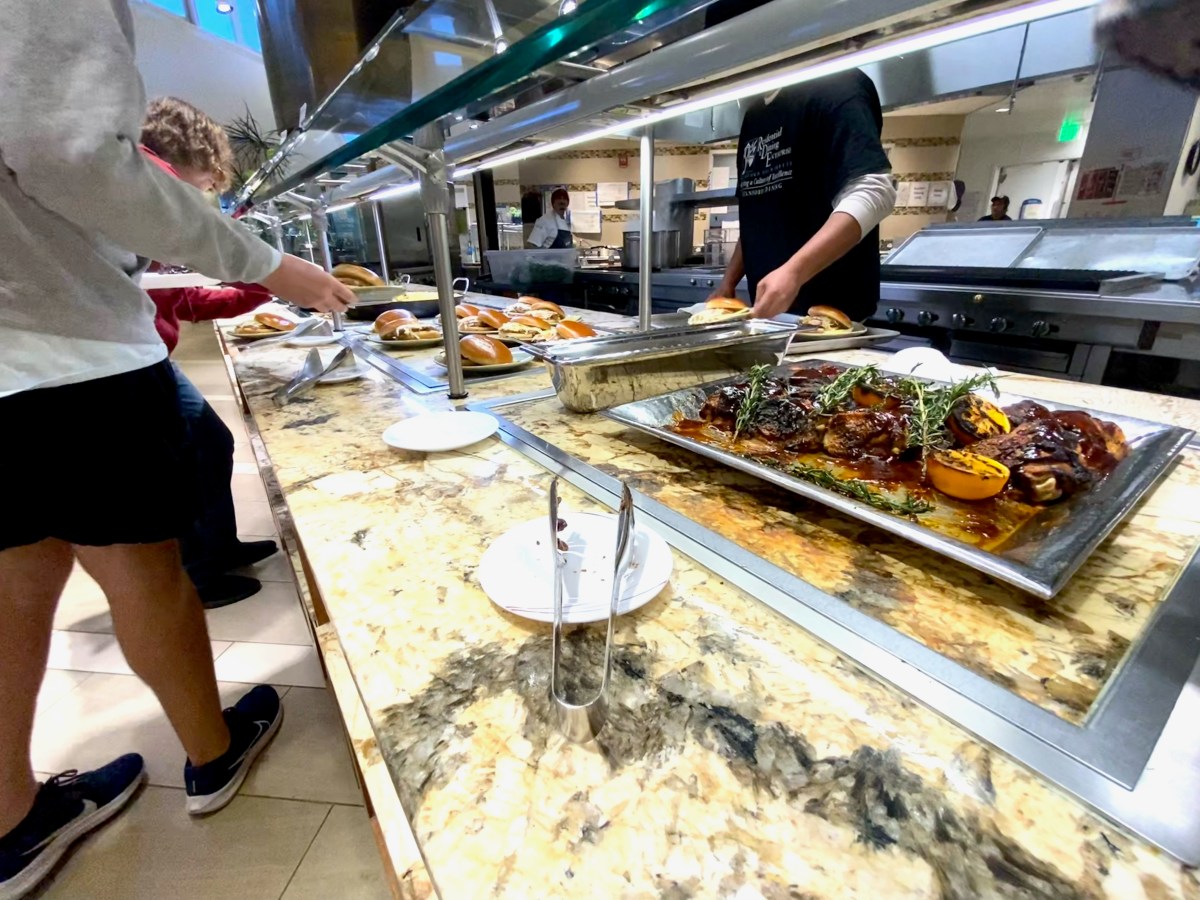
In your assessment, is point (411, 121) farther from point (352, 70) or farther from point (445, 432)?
point (445, 432)

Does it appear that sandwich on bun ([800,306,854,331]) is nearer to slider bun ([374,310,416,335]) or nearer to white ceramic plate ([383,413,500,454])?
white ceramic plate ([383,413,500,454])

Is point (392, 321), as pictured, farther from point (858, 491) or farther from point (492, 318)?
point (858, 491)

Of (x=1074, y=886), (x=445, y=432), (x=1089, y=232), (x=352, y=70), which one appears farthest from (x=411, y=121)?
(x=1089, y=232)

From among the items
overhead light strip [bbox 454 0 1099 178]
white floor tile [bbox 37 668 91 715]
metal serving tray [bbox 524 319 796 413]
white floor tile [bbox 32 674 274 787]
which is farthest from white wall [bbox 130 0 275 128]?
overhead light strip [bbox 454 0 1099 178]

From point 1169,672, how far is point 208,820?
1843 millimetres

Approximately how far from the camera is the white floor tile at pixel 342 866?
1189mm

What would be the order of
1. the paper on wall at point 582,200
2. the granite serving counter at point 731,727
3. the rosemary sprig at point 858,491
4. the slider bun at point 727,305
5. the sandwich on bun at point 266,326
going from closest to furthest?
the granite serving counter at point 731,727, the rosemary sprig at point 858,491, the slider bun at point 727,305, the sandwich on bun at point 266,326, the paper on wall at point 582,200

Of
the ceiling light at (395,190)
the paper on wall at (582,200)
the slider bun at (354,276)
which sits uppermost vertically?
the paper on wall at (582,200)

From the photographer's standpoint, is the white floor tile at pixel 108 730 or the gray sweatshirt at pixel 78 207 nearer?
the gray sweatshirt at pixel 78 207

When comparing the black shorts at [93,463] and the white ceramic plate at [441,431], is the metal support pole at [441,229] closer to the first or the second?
the white ceramic plate at [441,431]

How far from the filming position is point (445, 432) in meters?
1.00

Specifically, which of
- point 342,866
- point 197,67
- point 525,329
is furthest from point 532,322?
point 197,67

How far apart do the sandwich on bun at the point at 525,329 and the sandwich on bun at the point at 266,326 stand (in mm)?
1133

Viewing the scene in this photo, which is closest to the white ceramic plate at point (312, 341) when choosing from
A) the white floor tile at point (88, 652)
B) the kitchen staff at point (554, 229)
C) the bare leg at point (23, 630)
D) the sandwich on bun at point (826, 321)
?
the white floor tile at point (88, 652)
